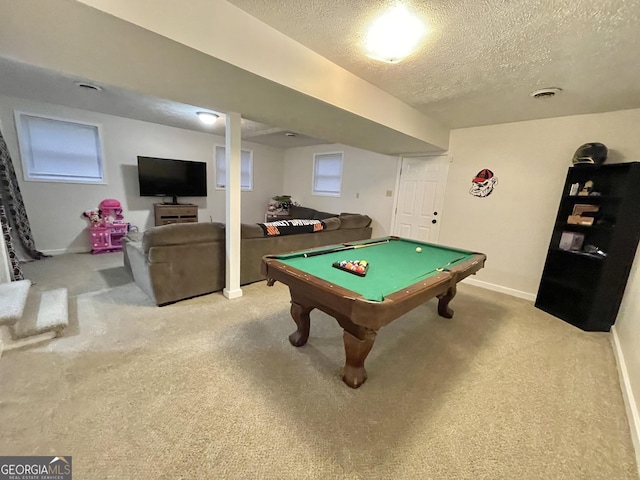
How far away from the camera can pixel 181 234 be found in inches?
108

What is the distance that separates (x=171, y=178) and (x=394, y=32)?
201 inches

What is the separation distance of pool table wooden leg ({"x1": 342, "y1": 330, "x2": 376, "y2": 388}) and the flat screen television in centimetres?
506

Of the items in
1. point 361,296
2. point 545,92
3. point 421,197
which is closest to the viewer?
point 361,296

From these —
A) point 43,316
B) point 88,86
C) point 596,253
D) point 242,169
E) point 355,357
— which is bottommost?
point 43,316

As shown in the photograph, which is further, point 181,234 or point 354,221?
point 354,221

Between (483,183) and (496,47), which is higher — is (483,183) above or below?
below

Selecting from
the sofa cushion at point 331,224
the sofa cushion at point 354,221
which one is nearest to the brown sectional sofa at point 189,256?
the sofa cushion at point 331,224

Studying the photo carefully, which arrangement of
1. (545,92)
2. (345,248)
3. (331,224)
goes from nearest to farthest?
(545,92) → (345,248) → (331,224)

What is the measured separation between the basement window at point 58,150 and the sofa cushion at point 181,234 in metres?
3.16

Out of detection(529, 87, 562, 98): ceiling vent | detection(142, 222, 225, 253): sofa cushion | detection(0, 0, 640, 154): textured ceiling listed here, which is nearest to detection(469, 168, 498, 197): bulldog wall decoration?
detection(0, 0, 640, 154): textured ceiling

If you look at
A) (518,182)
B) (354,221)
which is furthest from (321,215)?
(518,182)

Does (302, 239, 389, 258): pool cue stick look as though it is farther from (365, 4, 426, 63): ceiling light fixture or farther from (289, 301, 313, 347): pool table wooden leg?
(365, 4, 426, 63): ceiling light fixture

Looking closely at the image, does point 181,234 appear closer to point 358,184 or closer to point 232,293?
point 232,293

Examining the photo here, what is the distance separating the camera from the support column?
274 centimetres
